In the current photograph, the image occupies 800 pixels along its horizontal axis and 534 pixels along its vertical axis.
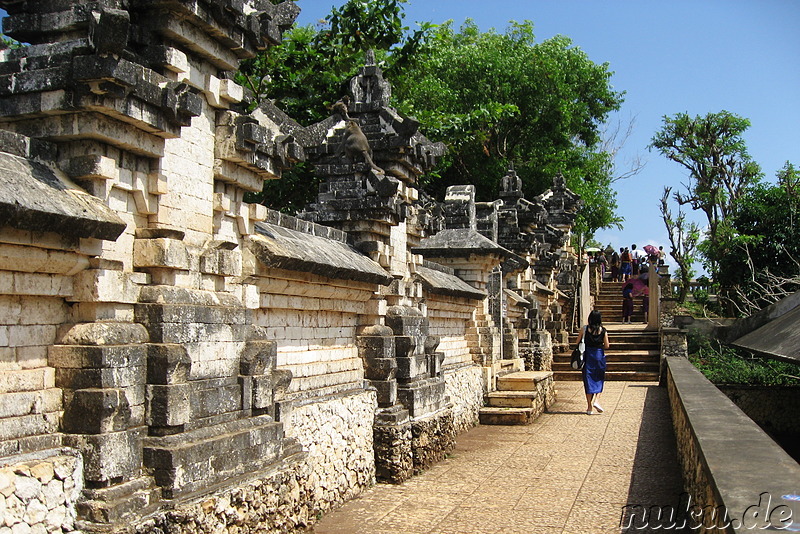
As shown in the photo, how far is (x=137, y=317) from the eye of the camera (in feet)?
18.5

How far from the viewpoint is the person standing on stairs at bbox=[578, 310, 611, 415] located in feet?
50.1

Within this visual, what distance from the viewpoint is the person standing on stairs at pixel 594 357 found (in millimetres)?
15281

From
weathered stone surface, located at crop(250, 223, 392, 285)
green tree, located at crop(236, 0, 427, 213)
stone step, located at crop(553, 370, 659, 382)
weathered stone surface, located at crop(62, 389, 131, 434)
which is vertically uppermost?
green tree, located at crop(236, 0, 427, 213)

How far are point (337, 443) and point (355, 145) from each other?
3550 mm

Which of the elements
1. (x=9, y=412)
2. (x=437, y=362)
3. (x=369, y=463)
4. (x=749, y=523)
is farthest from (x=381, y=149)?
(x=749, y=523)

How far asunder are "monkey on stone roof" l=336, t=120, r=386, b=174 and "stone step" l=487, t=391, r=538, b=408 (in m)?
6.40

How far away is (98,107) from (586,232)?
30.3m

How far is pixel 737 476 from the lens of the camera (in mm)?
4641

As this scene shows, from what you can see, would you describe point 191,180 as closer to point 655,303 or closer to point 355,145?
point 355,145

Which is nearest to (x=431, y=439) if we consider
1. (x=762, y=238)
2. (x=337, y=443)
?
(x=337, y=443)

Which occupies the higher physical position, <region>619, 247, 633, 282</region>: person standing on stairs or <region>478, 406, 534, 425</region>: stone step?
<region>619, 247, 633, 282</region>: person standing on stairs

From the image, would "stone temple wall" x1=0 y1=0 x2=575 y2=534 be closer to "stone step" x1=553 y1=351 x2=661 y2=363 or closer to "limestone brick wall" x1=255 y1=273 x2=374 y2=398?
"limestone brick wall" x1=255 y1=273 x2=374 y2=398

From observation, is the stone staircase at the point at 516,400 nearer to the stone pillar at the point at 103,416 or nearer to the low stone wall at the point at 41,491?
the stone pillar at the point at 103,416

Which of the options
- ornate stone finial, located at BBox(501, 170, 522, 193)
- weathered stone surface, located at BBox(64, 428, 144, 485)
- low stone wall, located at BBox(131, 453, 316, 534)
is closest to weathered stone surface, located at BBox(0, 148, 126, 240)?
weathered stone surface, located at BBox(64, 428, 144, 485)
